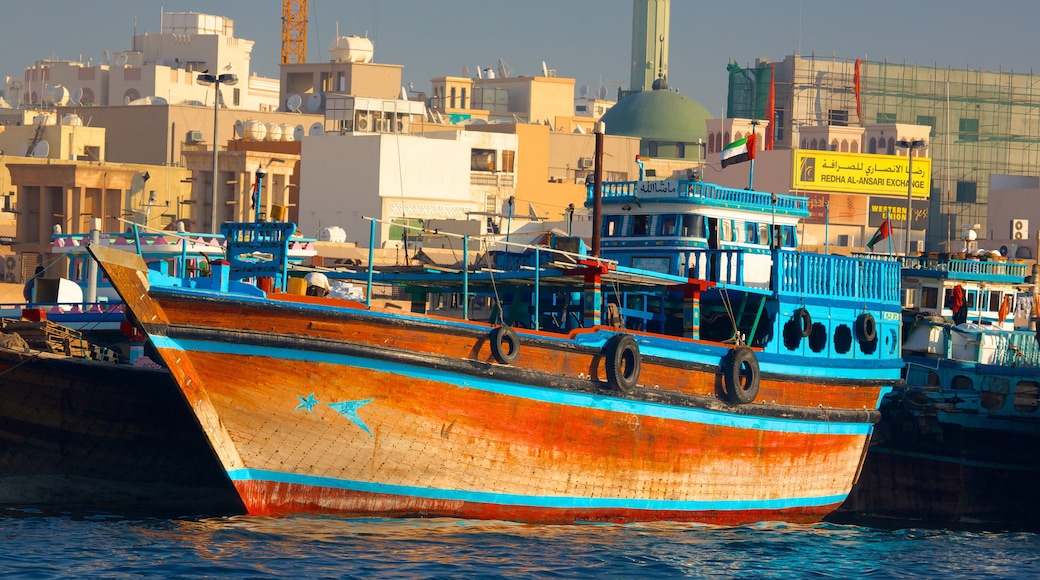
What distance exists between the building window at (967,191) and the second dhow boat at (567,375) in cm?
6418

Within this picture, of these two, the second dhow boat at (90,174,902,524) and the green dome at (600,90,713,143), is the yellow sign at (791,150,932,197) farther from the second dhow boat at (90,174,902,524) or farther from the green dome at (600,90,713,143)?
the second dhow boat at (90,174,902,524)

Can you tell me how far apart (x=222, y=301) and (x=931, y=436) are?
55.8ft

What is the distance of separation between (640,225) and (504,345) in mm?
8015

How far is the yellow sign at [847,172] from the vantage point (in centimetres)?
7650

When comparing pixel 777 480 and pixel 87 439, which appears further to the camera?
pixel 777 480

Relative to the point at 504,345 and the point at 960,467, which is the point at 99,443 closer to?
the point at 504,345

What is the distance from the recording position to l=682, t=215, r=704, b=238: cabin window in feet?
94.8

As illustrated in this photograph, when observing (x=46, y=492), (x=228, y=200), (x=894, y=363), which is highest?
(x=228, y=200)

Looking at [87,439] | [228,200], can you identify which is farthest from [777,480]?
[228,200]

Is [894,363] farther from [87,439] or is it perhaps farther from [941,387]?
[87,439]

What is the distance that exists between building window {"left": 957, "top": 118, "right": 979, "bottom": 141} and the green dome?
55.7ft

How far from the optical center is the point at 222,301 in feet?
68.6

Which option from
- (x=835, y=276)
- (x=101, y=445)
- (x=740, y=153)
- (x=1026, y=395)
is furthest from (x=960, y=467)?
(x=101, y=445)

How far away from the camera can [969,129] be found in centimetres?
9481
